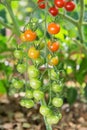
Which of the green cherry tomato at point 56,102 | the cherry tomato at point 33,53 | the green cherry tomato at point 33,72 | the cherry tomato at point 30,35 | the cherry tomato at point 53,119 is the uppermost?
the cherry tomato at point 30,35

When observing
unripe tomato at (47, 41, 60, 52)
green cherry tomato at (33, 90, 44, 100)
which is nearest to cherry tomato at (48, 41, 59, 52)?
unripe tomato at (47, 41, 60, 52)

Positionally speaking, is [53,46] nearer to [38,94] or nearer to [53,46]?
[53,46]

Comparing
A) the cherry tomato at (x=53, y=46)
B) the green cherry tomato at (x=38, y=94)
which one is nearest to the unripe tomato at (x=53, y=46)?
the cherry tomato at (x=53, y=46)

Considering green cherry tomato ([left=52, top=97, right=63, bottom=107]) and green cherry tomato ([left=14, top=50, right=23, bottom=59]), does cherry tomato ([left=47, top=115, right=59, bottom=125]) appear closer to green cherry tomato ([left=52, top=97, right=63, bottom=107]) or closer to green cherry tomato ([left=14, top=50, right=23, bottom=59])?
green cherry tomato ([left=52, top=97, right=63, bottom=107])

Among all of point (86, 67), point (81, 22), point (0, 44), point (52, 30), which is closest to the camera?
point (52, 30)

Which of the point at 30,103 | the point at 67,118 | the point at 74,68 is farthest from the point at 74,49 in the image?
the point at 30,103

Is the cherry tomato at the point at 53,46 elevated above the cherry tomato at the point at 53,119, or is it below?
above

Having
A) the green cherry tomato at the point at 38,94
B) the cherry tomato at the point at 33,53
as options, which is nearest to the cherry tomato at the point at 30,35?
the cherry tomato at the point at 33,53

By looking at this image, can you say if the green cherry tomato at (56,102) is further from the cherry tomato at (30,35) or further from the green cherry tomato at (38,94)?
the cherry tomato at (30,35)

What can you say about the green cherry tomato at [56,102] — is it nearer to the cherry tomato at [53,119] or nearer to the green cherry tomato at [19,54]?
the cherry tomato at [53,119]

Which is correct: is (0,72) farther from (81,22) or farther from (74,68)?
(81,22)

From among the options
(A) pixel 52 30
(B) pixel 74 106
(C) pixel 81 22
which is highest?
(A) pixel 52 30
